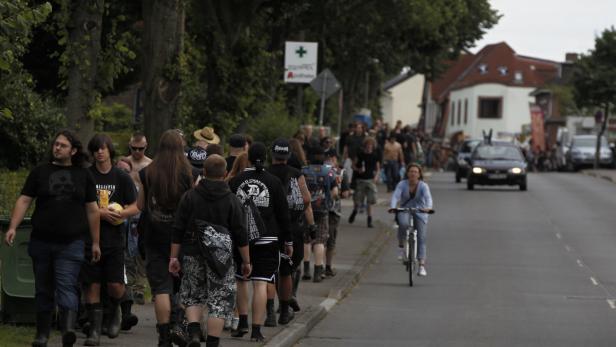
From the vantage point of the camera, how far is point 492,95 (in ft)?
440

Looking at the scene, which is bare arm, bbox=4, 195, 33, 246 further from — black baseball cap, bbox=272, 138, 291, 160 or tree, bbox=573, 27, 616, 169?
tree, bbox=573, 27, 616, 169

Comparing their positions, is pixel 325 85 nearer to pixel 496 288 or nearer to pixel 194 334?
pixel 496 288

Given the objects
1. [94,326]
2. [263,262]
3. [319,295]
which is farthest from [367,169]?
[94,326]

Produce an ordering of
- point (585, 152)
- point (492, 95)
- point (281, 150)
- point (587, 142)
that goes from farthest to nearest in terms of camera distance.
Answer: point (492, 95), point (587, 142), point (585, 152), point (281, 150)

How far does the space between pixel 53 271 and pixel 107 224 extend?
2.89ft

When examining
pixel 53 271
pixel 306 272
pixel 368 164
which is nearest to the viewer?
pixel 53 271

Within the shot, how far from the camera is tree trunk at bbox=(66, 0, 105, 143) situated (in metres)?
16.4

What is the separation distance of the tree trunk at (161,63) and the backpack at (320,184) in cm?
240

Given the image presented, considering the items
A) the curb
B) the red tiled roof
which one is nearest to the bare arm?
the curb

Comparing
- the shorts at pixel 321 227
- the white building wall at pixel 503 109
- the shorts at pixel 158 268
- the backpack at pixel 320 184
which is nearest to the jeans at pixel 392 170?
the backpack at pixel 320 184

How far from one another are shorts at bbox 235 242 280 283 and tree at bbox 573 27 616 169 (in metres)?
59.7

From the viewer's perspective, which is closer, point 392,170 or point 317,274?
point 317,274

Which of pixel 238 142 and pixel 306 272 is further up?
pixel 238 142

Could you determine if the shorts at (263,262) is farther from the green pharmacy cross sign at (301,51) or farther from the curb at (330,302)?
the green pharmacy cross sign at (301,51)
